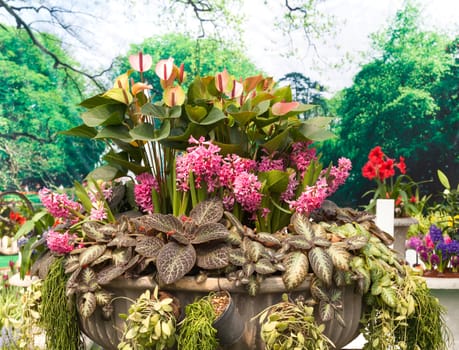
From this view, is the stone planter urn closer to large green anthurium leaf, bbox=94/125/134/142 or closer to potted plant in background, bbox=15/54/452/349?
potted plant in background, bbox=15/54/452/349

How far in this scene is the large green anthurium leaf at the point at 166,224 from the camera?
1472mm

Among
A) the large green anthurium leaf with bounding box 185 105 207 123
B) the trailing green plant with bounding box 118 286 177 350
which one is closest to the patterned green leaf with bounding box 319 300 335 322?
the trailing green plant with bounding box 118 286 177 350

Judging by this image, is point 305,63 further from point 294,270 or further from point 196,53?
point 294,270

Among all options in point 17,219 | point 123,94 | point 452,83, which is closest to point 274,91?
point 123,94

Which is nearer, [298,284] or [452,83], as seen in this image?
[298,284]

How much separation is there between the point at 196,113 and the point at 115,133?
0.25m

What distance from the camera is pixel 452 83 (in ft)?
33.0

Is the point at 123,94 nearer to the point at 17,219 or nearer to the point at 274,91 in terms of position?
the point at 274,91

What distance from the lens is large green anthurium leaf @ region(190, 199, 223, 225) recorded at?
1528mm

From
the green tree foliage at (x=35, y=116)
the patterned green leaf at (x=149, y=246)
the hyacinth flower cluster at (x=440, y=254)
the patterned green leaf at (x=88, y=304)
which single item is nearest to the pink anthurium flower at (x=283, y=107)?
the patterned green leaf at (x=149, y=246)

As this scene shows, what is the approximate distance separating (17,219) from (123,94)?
13.2ft

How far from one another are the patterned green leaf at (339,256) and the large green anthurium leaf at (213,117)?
455 millimetres

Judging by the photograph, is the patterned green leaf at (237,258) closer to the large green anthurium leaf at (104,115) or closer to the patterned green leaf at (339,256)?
the patterned green leaf at (339,256)

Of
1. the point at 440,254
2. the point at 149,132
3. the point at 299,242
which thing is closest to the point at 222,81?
the point at 149,132
